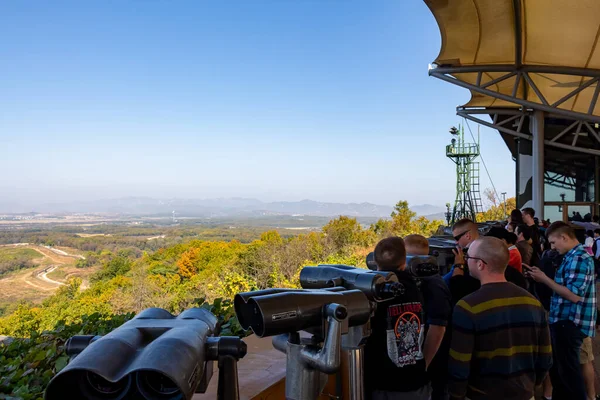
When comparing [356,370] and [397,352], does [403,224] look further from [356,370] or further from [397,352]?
[356,370]

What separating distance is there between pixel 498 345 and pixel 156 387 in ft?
7.61

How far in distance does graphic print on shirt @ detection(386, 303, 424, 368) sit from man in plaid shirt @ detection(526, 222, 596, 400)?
2.17 meters

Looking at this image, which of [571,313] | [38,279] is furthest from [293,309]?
[38,279]

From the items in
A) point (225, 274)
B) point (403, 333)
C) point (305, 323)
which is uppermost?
point (305, 323)

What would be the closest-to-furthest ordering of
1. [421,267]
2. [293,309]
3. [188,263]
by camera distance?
[293,309], [421,267], [188,263]

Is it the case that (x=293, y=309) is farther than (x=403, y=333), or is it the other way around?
(x=403, y=333)

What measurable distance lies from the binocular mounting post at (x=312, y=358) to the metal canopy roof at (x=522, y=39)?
1045cm

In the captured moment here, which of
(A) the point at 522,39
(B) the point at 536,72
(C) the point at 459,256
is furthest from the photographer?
(B) the point at 536,72

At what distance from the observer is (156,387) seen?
1.06 metres

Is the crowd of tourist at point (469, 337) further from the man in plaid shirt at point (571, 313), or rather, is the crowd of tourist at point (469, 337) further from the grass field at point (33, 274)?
the grass field at point (33, 274)

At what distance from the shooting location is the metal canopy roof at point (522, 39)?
10.2m

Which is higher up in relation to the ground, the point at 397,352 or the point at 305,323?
the point at 305,323

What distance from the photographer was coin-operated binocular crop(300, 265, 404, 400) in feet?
5.64

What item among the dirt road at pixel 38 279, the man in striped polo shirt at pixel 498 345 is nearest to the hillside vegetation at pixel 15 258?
the dirt road at pixel 38 279
